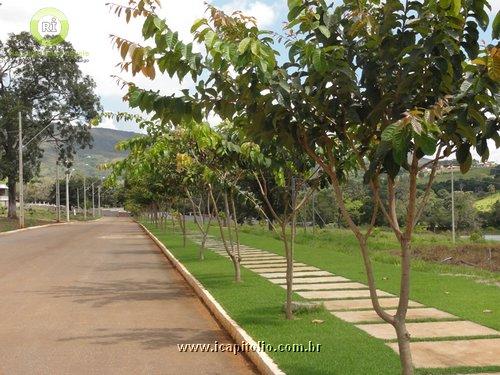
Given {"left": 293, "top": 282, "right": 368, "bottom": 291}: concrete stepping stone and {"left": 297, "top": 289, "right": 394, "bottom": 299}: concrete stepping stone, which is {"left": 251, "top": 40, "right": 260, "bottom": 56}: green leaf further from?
{"left": 293, "top": 282, "right": 368, "bottom": 291}: concrete stepping stone

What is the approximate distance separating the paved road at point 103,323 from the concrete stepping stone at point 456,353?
1.79 metres

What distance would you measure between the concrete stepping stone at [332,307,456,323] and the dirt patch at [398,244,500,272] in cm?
702

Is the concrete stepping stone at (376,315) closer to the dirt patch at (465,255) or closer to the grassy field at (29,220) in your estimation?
the dirt patch at (465,255)

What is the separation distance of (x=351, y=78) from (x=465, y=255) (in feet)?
52.8

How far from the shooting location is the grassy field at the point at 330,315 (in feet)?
20.8

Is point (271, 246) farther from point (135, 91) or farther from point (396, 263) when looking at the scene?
point (135, 91)

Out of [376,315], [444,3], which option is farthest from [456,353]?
[444,3]

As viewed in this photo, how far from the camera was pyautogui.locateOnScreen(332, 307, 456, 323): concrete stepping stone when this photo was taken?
880cm

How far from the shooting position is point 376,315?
9102mm

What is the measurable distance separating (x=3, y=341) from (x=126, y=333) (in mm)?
1500

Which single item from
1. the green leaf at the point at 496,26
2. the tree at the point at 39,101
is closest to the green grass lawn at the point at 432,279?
the green leaf at the point at 496,26

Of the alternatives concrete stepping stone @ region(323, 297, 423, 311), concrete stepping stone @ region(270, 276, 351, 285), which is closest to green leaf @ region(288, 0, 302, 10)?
concrete stepping stone @ region(323, 297, 423, 311)

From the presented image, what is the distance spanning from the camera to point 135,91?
5176 mm

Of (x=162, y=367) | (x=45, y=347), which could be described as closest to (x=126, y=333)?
(x=45, y=347)
